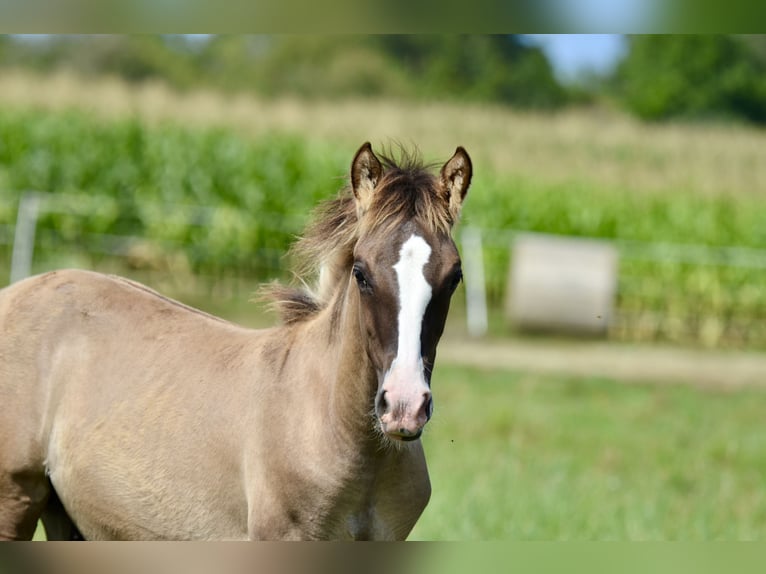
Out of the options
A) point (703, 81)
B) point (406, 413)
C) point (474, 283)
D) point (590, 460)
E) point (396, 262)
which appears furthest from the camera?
point (703, 81)

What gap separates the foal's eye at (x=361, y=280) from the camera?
3.05m

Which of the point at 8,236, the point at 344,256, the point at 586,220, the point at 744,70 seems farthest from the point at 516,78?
the point at 344,256

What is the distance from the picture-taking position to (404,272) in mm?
2943

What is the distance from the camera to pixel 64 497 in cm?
380

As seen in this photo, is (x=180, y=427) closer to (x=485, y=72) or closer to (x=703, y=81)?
(x=703, y=81)

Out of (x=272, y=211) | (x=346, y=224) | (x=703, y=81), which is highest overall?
(x=703, y=81)

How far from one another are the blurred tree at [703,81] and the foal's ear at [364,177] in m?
28.2

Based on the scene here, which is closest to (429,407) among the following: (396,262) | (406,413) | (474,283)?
(406,413)

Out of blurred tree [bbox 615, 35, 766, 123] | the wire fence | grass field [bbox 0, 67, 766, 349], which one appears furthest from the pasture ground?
blurred tree [bbox 615, 35, 766, 123]

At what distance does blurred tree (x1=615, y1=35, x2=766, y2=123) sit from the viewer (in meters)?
31.0

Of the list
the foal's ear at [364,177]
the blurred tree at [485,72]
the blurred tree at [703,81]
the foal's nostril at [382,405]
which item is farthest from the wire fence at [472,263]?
the blurred tree at [485,72]

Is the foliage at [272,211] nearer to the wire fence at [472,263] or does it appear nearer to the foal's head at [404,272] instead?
the wire fence at [472,263]

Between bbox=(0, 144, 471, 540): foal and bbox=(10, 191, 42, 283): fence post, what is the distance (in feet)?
41.4

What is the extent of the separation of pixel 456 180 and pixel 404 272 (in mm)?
557
